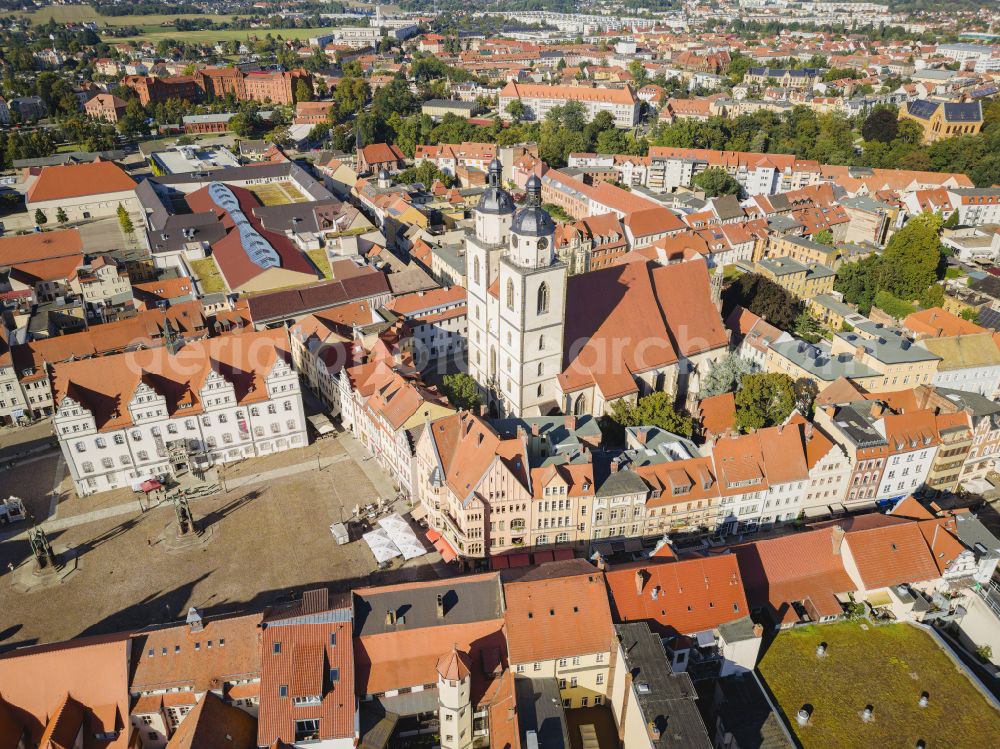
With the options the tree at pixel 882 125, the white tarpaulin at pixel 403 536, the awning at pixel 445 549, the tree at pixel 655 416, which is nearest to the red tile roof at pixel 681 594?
the awning at pixel 445 549

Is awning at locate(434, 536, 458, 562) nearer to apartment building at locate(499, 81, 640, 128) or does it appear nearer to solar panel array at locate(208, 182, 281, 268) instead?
solar panel array at locate(208, 182, 281, 268)

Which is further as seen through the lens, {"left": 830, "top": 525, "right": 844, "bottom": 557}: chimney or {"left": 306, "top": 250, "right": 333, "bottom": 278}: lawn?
{"left": 306, "top": 250, "right": 333, "bottom": 278}: lawn

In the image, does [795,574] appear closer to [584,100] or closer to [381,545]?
[381,545]

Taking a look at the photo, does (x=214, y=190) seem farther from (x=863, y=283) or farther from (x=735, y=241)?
(x=863, y=283)

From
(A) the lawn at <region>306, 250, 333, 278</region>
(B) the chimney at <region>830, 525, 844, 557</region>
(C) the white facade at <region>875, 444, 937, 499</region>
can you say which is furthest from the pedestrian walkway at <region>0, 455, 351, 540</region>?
(C) the white facade at <region>875, 444, 937, 499</region>

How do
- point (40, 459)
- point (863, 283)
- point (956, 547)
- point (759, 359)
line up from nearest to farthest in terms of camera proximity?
point (956, 547) → point (40, 459) → point (759, 359) → point (863, 283)

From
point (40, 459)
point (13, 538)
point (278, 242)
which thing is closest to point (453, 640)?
point (13, 538)

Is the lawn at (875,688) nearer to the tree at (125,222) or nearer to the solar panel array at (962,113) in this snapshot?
the tree at (125,222)
